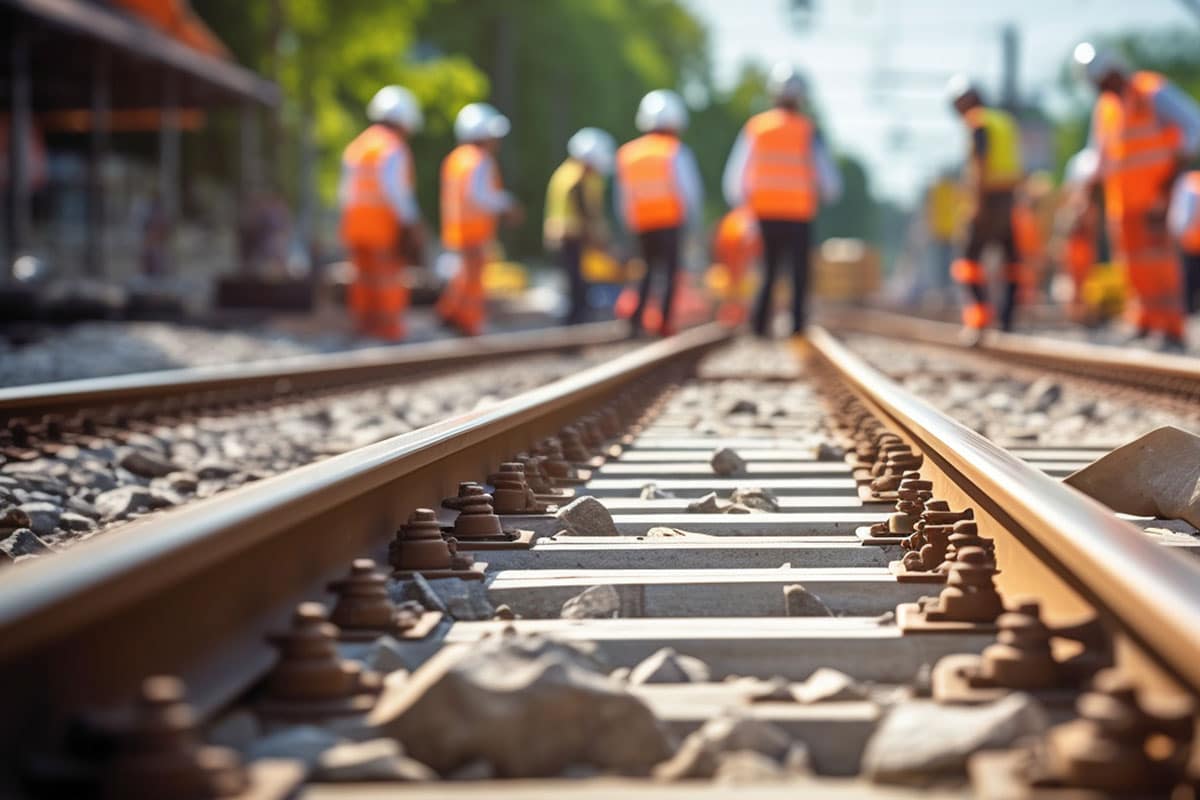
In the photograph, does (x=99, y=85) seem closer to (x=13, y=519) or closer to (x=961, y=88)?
(x=961, y=88)

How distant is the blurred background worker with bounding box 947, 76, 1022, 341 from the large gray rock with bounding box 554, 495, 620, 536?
Result: 11.1m

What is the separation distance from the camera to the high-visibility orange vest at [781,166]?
15.0 metres

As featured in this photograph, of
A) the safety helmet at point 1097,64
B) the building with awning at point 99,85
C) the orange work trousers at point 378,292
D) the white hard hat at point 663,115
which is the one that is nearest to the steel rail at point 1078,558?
the safety helmet at point 1097,64

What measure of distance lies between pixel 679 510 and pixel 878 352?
32.7 ft

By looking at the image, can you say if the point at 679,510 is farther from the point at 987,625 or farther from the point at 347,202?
the point at 347,202

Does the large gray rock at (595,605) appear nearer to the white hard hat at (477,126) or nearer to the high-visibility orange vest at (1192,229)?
the white hard hat at (477,126)

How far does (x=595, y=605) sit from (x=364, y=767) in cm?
111

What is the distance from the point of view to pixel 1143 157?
1325 cm

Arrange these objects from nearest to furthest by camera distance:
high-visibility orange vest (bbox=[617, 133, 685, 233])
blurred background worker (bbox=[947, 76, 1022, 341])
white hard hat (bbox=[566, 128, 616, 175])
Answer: blurred background worker (bbox=[947, 76, 1022, 341]) < high-visibility orange vest (bbox=[617, 133, 685, 233]) < white hard hat (bbox=[566, 128, 616, 175])

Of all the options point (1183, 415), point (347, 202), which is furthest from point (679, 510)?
point (347, 202)

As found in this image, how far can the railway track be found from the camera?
1.80m

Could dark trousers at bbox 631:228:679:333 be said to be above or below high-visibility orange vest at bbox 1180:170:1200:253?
below

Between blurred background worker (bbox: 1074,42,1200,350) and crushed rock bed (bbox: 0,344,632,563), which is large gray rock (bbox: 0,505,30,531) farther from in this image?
blurred background worker (bbox: 1074,42,1200,350)

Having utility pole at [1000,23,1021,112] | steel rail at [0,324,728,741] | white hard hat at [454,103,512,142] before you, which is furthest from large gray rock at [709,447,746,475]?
utility pole at [1000,23,1021,112]
